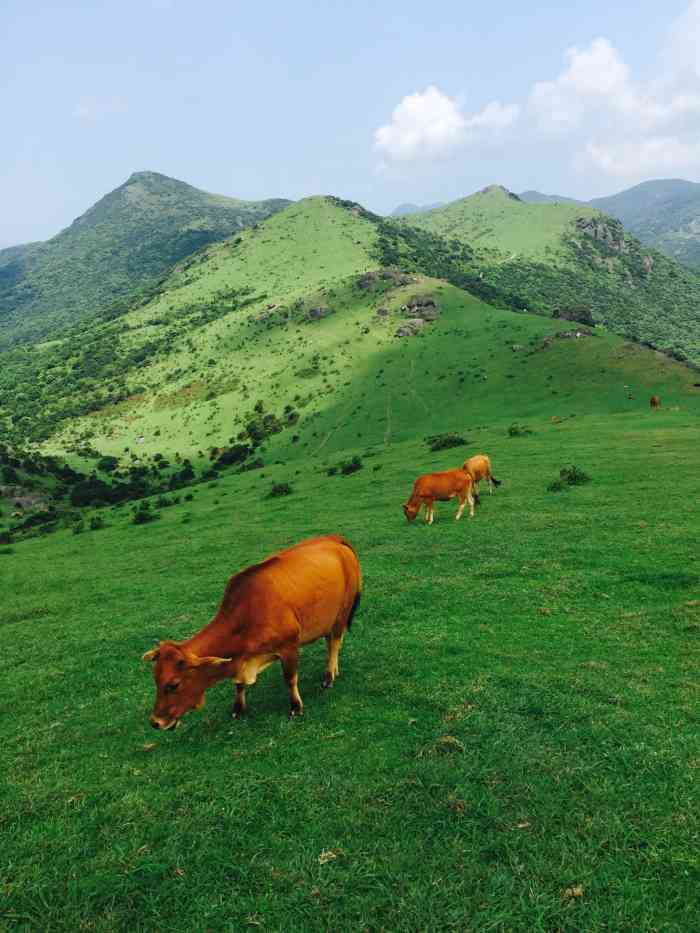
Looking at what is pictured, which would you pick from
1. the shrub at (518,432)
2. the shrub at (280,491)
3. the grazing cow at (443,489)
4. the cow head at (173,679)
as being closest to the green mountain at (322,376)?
the shrub at (518,432)

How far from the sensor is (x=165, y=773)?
8.23 meters

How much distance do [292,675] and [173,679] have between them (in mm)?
2158

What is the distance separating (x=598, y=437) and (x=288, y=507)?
25.3 meters

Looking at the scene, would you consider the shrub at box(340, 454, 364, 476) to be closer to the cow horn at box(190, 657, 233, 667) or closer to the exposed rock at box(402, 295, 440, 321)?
the cow horn at box(190, 657, 233, 667)

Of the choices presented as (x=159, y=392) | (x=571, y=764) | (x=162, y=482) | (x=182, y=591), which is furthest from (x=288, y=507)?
(x=159, y=392)

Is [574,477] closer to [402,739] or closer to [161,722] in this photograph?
[402,739]

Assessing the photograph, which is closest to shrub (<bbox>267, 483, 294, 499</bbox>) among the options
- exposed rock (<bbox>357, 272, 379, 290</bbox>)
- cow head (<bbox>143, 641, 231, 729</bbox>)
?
cow head (<bbox>143, 641, 231, 729</bbox>)

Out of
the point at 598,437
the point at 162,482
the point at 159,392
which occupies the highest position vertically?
the point at 159,392

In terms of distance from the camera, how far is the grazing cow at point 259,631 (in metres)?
8.16

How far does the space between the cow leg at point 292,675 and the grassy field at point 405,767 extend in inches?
11.4

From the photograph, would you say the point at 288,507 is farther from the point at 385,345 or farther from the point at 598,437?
the point at 385,345

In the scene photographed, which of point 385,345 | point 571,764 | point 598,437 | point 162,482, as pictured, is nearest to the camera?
point 571,764

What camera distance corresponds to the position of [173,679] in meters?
8.10

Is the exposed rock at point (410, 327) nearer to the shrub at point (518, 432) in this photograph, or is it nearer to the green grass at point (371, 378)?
the green grass at point (371, 378)
